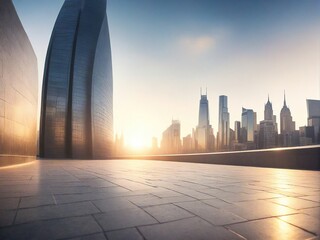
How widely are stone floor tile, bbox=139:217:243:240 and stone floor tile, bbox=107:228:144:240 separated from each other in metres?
0.07

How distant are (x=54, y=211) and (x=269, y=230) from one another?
241cm

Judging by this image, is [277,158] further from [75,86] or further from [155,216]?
[75,86]

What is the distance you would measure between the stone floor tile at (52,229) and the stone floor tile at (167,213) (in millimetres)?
698

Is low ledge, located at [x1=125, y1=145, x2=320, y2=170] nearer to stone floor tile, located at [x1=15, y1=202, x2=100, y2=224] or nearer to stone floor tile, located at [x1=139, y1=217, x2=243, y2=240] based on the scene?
stone floor tile, located at [x1=139, y1=217, x2=243, y2=240]

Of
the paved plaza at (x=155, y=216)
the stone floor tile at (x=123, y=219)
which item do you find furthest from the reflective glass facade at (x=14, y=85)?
the stone floor tile at (x=123, y=219)

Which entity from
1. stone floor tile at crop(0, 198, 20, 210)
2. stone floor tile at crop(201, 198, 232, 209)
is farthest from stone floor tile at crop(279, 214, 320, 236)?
stone floor tile at crop(0, 198, 20, 210)


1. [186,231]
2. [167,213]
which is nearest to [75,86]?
[167,213]

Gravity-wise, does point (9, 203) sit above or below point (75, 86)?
below

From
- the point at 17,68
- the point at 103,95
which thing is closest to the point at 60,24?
the point at 103,95

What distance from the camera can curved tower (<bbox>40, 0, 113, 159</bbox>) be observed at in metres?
54.7

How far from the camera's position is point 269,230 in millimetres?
2070

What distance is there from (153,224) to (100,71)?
6715cm

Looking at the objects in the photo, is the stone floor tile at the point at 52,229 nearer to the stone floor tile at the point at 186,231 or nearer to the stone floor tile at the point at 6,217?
the stone floor tile at the point at 6,217

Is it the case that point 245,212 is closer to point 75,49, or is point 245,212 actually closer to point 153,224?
point 153,224
